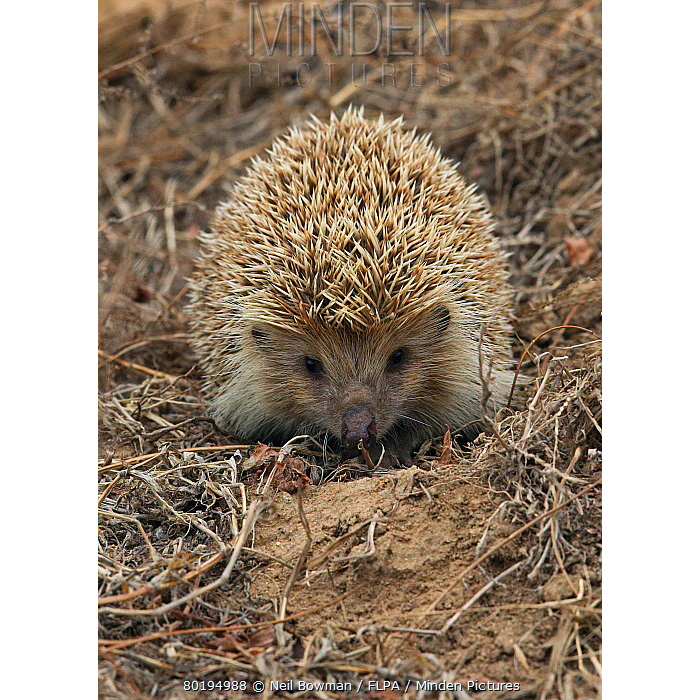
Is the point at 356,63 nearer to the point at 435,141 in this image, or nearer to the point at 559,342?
the point at 435,141

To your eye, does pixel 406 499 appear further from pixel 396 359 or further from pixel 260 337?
pixel 260 337

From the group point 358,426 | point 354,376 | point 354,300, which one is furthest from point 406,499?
point 354,300

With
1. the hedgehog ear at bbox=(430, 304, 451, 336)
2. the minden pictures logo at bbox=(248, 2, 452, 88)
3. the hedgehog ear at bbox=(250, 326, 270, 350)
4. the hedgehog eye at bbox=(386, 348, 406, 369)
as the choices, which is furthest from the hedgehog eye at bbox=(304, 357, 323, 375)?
the minden pictures logo at bbox=(248, 2, 452, 88)

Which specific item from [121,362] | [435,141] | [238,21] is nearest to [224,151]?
[238,21]

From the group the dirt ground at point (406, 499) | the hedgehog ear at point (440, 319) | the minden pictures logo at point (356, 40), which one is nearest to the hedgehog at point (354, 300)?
the hedgehog ear at point (440, 319)

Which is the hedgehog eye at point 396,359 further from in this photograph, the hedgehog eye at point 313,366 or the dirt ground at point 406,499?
the dirt ground at point 406,499

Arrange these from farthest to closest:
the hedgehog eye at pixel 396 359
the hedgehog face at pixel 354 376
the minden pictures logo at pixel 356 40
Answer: the minden pictures logo at pixel 356 40
the hedgehog eye at pixel 396 359
the hedgehog face at pixel 354 376

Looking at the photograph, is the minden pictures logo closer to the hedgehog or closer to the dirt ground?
the dirt ground
